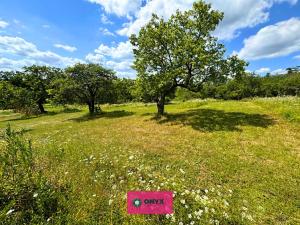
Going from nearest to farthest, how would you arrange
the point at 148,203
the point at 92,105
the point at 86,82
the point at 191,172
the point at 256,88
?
the point at 148,203
the point at 191,172
the point at 86,82
the point at 92,105
the point at 256,88

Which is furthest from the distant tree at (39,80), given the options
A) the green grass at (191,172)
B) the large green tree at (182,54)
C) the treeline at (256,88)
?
the treeline at (256,88)

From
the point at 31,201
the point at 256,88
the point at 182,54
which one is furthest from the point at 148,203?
the point at 256,88

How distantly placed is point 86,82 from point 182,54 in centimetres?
1784

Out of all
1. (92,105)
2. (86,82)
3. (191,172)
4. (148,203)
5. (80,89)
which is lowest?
(191,172)

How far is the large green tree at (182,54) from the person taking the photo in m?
22.9

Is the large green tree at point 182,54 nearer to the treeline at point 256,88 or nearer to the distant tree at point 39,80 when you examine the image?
the distant tree at point 39,80

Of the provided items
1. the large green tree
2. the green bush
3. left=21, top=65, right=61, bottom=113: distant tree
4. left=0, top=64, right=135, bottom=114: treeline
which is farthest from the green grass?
left=21, top=65, right=61, bottom=113: distant tree

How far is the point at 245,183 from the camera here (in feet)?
28.6

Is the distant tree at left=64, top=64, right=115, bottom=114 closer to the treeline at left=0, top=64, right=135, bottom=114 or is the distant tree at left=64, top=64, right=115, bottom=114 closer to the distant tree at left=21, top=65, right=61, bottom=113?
the treeline at left=0, top=64, right=135, bottom=114

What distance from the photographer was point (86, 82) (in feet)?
115

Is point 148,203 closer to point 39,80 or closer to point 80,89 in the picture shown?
point 80,89

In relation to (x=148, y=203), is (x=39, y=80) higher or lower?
higher

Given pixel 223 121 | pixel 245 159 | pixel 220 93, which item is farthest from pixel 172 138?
pixel 220 93

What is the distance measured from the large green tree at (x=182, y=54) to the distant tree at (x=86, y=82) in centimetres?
1171
